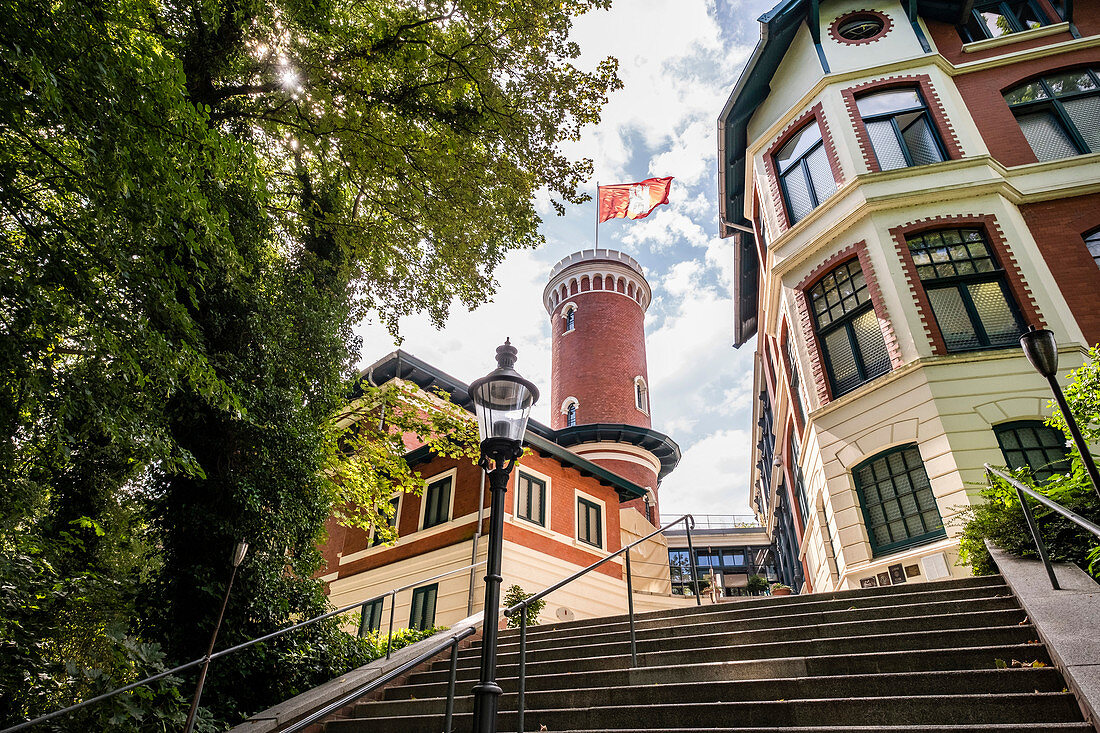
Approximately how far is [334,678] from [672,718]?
211 inches

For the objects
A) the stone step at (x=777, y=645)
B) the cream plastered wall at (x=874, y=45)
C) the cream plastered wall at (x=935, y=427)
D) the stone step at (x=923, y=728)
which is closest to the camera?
the stone step at (x=923, y=728)

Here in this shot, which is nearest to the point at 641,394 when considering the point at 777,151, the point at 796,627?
the point at 777,151

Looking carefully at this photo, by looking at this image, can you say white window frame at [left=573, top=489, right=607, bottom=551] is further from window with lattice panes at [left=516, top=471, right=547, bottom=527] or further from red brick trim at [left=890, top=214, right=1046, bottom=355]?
red brick trim at [left=890, top=214, right=1046, bottom=355]

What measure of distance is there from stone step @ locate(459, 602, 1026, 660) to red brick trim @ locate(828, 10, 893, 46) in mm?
13436

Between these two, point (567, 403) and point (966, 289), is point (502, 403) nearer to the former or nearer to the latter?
point (966, 289)

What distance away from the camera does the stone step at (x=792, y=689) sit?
13.2 feet

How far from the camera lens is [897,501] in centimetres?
1017

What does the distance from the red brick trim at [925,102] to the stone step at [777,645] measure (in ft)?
32.8

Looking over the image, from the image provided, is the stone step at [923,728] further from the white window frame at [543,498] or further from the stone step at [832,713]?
the white window frame at [543,498]

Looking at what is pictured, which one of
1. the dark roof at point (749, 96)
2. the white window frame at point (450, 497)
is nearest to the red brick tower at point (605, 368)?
the dark roof at point (749, 96)

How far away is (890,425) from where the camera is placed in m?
10.5

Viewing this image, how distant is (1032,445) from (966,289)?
2997 millimetres

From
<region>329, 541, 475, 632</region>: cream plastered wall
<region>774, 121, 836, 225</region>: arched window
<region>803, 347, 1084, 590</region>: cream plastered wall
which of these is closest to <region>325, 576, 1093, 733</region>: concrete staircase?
<region>803, 347, 1084, 590</region>: cream plastered wall

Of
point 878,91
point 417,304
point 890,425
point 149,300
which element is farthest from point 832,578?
point 149,300
